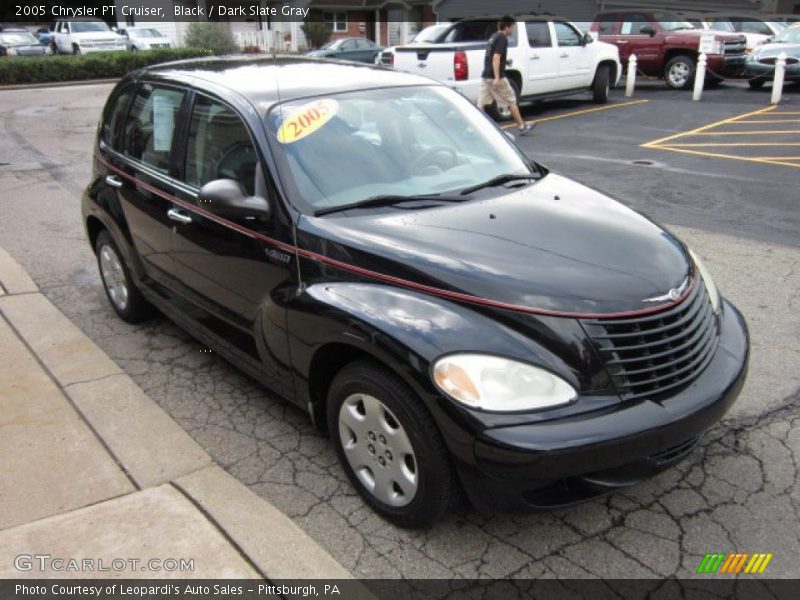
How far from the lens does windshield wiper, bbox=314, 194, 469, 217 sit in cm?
322

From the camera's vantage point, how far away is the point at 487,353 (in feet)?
8.27

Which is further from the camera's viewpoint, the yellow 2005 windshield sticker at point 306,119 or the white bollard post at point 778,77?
the white bollard post at point 778,77

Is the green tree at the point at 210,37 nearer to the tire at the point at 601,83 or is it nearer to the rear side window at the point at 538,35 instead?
the tire at the point at 601,83

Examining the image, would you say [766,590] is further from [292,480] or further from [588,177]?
[588,177]

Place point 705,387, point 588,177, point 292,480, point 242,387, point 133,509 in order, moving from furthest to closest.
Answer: point 588,177 < point 242,387 < point 292,480 < point 133,509 < point 705,387

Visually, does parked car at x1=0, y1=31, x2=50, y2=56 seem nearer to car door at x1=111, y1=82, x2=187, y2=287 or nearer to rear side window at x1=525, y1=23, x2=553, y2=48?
rear side window at x1=525, y1=23, x2=553, y2=48

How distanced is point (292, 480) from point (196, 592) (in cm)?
80

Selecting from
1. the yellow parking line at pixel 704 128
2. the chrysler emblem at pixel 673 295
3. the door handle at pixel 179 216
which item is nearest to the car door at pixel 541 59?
the yellow parking line at pixel 704 128

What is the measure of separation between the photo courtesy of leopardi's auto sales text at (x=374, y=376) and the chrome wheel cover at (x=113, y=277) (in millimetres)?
31

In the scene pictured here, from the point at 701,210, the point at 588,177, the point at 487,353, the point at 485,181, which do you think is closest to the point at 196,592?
the point at 487,353

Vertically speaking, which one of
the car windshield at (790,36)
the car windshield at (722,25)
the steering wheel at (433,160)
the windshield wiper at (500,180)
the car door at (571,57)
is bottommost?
the windshield wiper at (500,180)

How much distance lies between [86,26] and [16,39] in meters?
2.91

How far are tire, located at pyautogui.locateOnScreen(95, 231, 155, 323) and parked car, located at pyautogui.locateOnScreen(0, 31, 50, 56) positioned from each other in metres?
28.9

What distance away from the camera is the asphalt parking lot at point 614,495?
2.77 m
